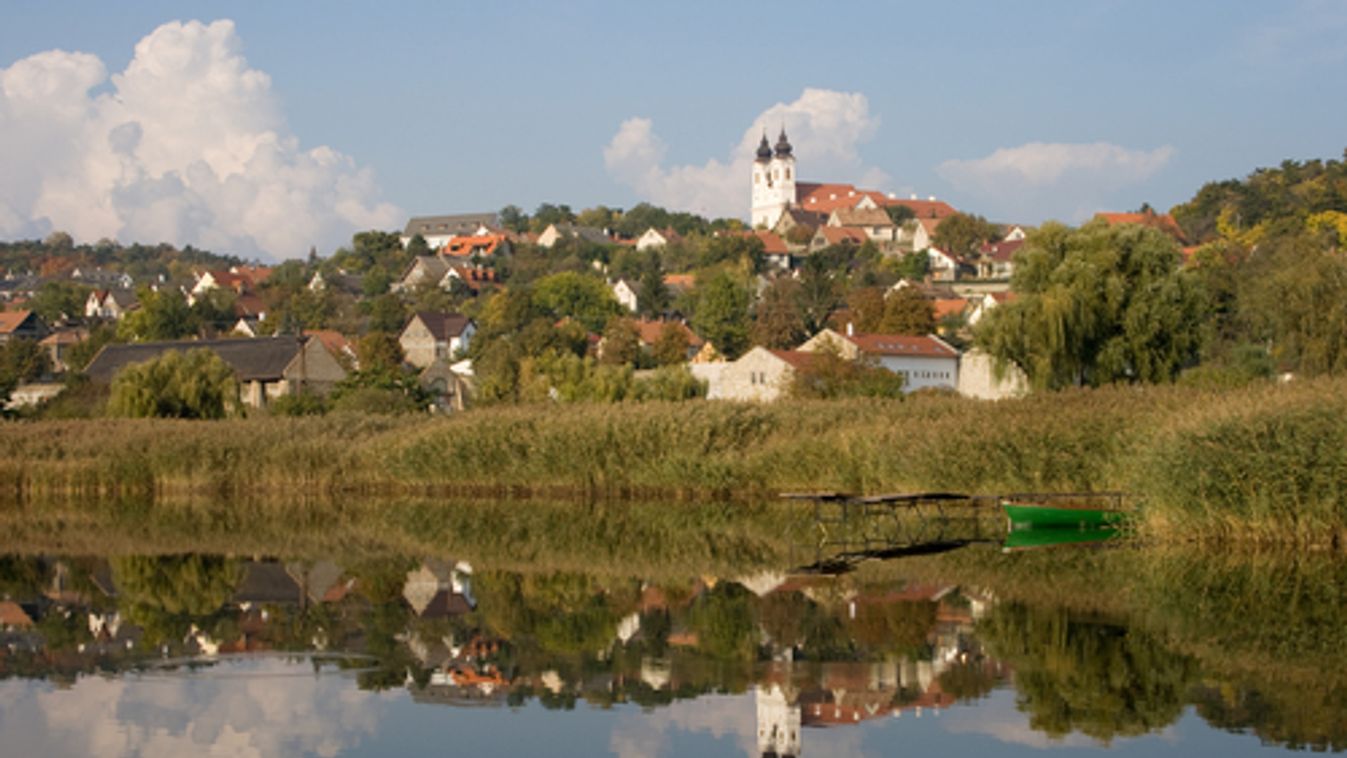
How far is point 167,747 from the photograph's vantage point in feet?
37.1

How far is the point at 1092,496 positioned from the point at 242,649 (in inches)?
607

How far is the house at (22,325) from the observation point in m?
121

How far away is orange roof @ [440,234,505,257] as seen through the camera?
163 m

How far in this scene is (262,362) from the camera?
69.0m

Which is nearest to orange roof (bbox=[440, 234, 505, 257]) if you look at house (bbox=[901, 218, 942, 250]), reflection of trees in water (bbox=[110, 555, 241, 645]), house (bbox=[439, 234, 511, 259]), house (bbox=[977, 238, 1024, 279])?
house (bbox=[439, 234, 511, 259])

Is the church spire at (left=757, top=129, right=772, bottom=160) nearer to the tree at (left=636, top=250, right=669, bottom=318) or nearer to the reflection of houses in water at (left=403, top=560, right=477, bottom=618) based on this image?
the tree at (left=636, top=250, right=669, bottom=318)

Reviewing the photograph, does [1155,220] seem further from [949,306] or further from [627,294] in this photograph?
[627,294]

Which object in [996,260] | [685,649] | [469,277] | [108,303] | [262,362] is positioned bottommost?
[685,649]

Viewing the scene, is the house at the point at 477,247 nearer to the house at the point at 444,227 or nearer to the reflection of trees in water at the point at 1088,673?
the house at the point at 444,227

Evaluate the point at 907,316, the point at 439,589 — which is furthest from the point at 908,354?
the point at 439,589

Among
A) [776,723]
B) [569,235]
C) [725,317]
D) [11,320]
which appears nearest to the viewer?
[776,723]

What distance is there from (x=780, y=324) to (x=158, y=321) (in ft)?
136

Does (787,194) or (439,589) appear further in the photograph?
(787,194)

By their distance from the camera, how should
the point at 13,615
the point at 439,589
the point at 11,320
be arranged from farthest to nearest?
the point at 11,320, the point at 439,589, the point at 13,615
